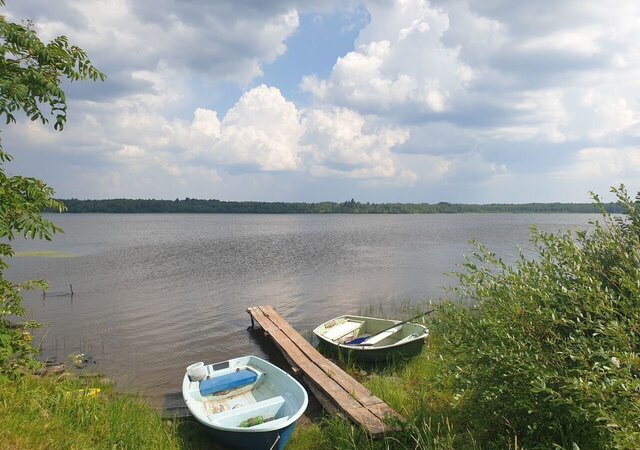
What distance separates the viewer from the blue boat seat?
9.53 metres

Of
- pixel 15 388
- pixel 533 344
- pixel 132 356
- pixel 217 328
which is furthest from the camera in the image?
pixel 217 328

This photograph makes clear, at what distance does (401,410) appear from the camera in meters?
7.98

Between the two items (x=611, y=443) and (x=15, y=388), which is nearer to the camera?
(x=611, y=443)

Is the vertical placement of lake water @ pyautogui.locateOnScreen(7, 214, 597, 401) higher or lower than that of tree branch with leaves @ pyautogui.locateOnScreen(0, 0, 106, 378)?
lower

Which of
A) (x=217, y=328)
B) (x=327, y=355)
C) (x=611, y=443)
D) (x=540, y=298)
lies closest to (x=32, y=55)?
(x=540, y=298)

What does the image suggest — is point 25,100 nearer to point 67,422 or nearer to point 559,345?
point 67,422

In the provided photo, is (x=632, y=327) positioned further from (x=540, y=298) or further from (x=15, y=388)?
(x=15, y=388)

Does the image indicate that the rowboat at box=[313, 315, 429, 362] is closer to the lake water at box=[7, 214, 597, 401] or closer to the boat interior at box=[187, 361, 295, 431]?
the lake water at box=[7, 214, 597, 401]

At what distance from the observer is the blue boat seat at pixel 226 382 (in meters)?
9.53

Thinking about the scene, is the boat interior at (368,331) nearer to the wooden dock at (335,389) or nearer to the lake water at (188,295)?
the wooden dock at (335,389)

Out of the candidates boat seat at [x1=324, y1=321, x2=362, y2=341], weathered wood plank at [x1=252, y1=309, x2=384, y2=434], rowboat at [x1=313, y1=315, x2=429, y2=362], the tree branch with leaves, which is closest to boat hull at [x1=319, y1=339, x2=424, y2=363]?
rowboat at [x1=313, y1=315, x2=429, y2=362]

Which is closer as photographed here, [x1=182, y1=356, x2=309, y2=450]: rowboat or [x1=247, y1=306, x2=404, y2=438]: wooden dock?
[x1=182, y1=356, x2=309, y2=450]: rowboat

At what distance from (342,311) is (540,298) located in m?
16.0

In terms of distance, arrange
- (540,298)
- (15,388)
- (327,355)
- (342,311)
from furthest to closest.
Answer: (342,311) → (327,355) → (15,388) → (540,298)
